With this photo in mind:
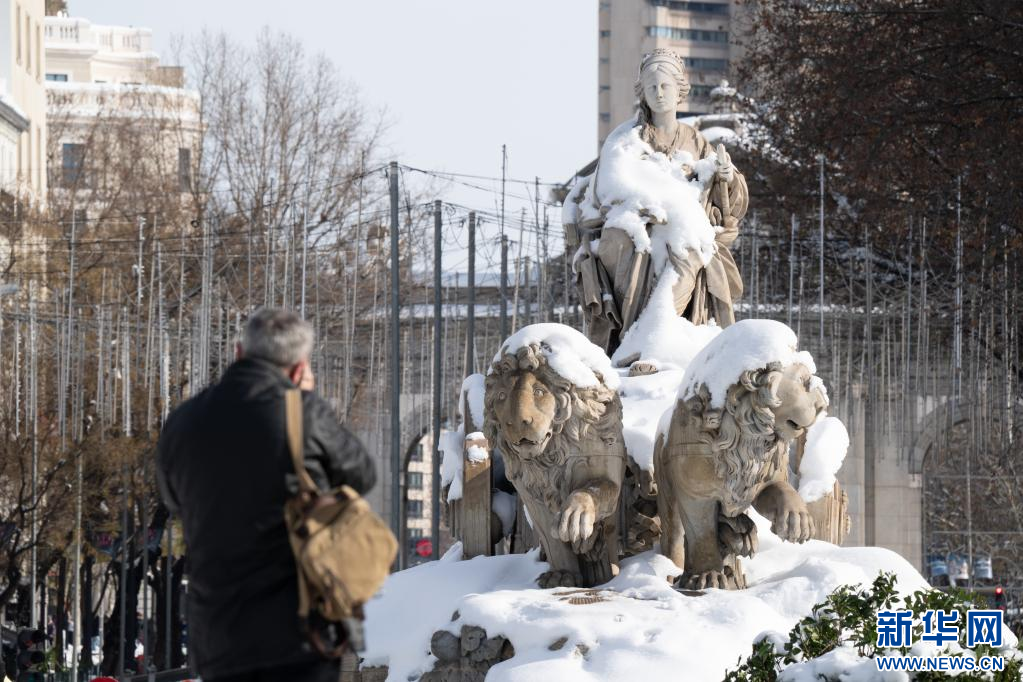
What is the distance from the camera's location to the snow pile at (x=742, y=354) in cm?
1182

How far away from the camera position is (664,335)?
46.6 ft

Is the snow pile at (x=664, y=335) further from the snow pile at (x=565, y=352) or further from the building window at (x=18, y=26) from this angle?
the building window at (x=18, y=26)

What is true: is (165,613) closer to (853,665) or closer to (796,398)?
(796,398)

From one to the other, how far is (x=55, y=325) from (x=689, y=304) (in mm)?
21857

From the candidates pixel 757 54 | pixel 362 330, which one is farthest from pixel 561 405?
pixel 362 330

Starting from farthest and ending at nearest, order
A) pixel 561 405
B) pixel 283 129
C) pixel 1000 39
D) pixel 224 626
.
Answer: pixel 283 129, pixel 1000 39, pixel 561 405, pixel 224 626

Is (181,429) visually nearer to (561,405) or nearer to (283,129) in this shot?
(561,405)

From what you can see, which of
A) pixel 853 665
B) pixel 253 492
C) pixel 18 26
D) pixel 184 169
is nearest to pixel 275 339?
pixel 253 492

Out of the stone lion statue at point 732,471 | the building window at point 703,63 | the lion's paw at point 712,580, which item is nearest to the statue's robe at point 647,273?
the stone lion statue at point 732,471

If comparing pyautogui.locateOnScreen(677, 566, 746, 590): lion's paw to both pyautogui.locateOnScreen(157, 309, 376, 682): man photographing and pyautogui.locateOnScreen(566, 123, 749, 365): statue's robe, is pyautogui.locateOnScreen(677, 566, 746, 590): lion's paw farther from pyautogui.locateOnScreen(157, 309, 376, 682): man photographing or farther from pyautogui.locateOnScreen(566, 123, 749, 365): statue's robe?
pyautogui.locateOnScreen(157, 309, 376, 682): man photographing

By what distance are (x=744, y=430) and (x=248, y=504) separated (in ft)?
19.7

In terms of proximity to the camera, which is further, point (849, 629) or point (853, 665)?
point (849, 629)

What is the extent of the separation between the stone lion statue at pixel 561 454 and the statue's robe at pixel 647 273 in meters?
1.75

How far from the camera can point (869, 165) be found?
96.8ft
